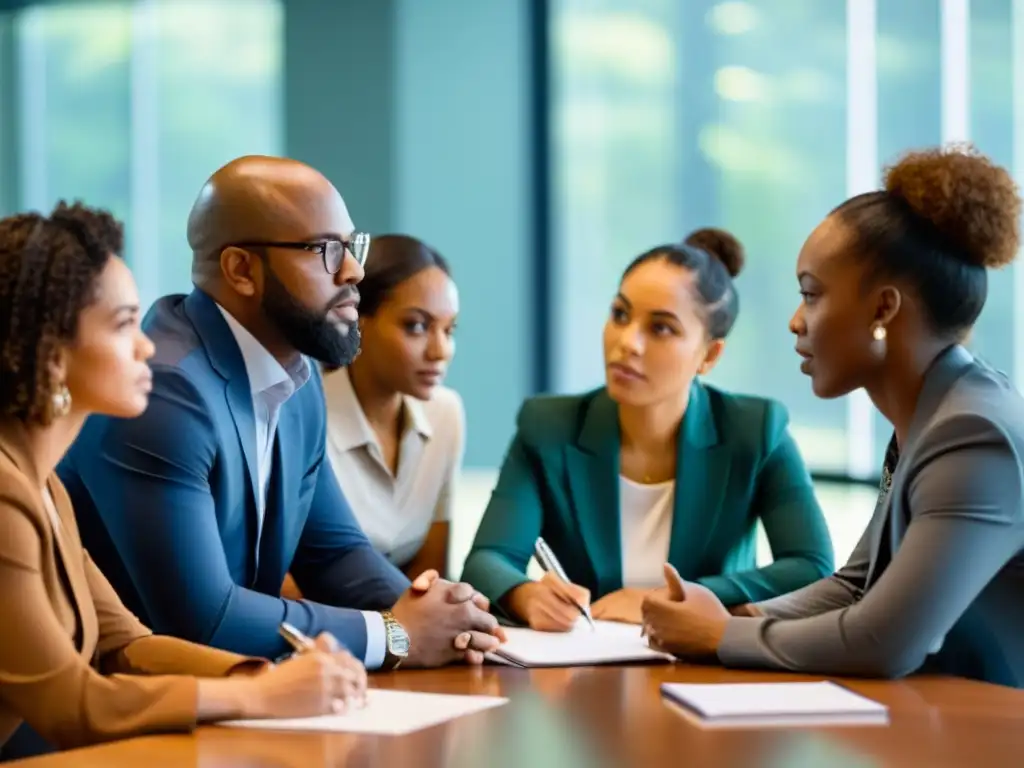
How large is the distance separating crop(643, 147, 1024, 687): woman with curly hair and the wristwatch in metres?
0.39

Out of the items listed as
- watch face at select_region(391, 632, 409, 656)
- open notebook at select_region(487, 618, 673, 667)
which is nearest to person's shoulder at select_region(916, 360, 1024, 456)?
open notebook at select_region(487, 618, 673, 667)

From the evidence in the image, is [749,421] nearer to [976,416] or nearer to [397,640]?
[976,416]

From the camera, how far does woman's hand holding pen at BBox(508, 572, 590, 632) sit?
2.71 metres

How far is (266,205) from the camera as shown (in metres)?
2.54

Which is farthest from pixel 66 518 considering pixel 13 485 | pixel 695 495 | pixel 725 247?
pixel 725 247

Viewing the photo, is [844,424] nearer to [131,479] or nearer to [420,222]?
[420,222]

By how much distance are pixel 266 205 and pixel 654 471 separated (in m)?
1.13

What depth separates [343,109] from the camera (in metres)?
6.13

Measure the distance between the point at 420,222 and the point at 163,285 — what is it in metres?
1.89

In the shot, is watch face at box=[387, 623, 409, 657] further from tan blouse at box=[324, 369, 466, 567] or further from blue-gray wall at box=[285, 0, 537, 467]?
blue-gray wall at box=[285, 0, 537, 467]

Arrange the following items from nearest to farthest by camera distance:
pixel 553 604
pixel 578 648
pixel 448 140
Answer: pixel 578 648
pixel 553 604
pixel 448 140

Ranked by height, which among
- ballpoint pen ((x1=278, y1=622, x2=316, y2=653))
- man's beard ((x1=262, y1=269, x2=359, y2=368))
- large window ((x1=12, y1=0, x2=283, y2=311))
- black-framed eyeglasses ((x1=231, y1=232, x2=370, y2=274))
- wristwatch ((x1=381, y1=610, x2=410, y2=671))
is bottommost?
wristwatch ((x1=381, y1=610, x2=410, y2=671))

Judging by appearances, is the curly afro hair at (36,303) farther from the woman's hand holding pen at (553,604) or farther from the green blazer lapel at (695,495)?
the green blazer lapel at (695,495)

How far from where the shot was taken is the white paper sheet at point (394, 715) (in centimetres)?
184
